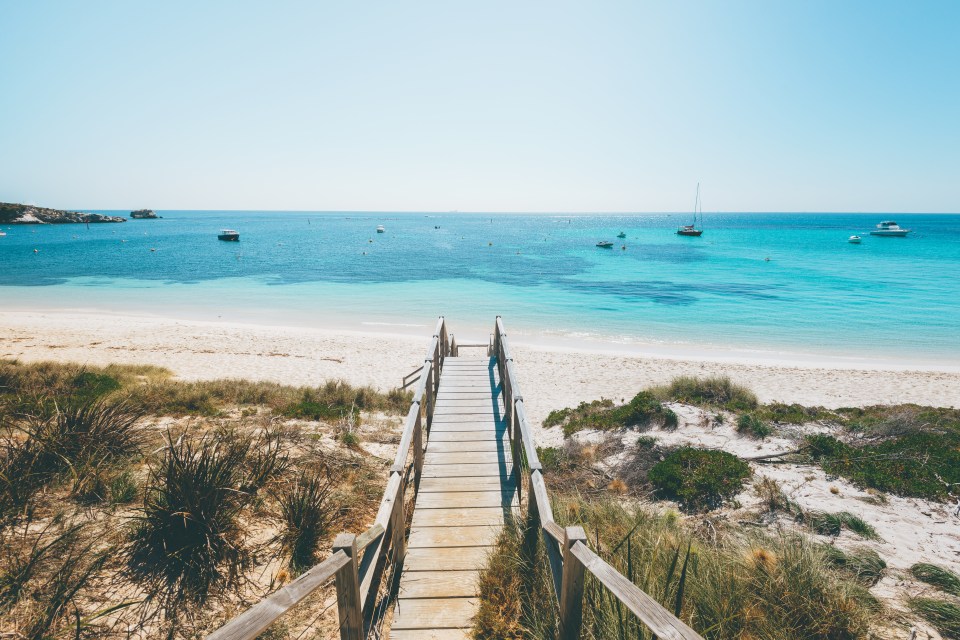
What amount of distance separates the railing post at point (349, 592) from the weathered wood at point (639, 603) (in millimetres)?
1384

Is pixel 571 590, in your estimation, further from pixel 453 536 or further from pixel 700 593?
pixel 453 536

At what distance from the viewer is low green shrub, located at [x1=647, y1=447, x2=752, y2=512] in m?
6.19

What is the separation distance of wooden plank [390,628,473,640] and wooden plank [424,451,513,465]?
2.65m

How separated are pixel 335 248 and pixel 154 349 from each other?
5503cm

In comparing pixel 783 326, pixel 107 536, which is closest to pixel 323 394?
pixel 107 536

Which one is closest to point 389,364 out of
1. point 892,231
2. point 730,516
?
point 730,516

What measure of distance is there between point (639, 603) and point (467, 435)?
4941mm

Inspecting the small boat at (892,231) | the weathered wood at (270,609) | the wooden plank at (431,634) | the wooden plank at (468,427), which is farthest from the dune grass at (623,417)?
the small boat at (892,231)

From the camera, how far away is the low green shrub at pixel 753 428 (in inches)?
314

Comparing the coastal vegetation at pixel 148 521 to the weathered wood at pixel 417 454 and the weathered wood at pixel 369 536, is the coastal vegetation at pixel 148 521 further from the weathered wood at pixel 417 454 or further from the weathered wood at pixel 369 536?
the weathered wood at pixel 369 536

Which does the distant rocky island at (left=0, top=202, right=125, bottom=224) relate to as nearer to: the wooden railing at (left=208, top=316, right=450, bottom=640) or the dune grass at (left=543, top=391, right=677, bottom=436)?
the dune grass at (left=543, top=391, right=677, bottom=436)

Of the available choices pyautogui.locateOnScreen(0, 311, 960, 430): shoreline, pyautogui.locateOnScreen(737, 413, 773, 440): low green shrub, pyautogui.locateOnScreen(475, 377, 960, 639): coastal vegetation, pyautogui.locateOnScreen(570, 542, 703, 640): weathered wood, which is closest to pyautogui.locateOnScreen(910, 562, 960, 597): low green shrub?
pyautogui.locateOnScreen(475, 377, 960, 639): coastal vegetation

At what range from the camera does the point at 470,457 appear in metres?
6.35

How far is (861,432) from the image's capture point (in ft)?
26.2
